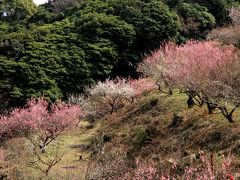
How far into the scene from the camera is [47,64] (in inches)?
1703

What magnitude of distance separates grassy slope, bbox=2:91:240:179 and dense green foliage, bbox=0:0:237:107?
365 inches

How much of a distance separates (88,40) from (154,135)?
25.7 meters

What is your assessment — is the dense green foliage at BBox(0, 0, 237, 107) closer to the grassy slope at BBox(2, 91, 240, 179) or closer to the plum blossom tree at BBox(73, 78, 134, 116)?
the plum blossom tree at BBox(73, 78, 134, 116)

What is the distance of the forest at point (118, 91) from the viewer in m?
18.4

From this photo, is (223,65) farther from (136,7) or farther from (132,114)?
(136,7)

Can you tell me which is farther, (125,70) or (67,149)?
(125,70)

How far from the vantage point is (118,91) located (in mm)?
34500

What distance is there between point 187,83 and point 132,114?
1146cm

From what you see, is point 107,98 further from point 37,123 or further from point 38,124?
point 38,124

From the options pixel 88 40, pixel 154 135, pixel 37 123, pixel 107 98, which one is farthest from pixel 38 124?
pixel 88 40

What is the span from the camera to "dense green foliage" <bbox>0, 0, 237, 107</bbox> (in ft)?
135

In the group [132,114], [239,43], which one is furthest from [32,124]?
[239,43]

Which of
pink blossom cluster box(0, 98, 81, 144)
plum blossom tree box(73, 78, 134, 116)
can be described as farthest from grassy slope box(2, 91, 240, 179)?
pink blossom cluster box(0, 98, 81, 144)

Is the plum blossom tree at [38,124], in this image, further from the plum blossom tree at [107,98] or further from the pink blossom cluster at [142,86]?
the pink blossom cluster at [142,86]
